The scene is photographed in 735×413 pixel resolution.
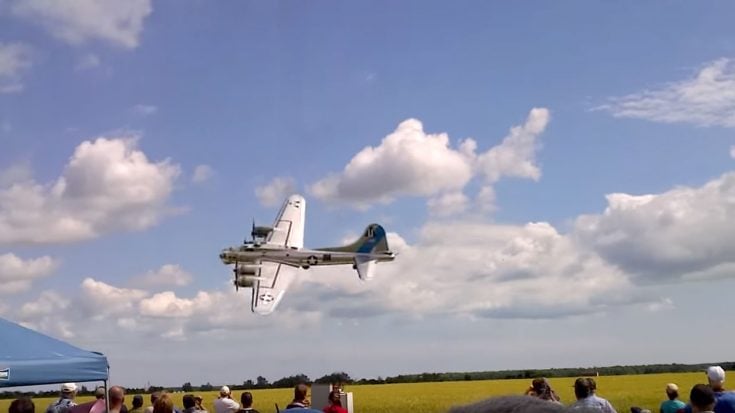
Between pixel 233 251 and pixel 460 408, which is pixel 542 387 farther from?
pixel 233 251

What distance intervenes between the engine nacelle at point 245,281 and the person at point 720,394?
32134 millimetres

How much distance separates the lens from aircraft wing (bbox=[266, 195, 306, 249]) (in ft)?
164

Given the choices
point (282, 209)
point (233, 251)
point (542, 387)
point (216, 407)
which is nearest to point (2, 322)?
point (216, 407)

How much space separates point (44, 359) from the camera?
10117 mm

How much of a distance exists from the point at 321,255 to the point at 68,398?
3128 centimetres

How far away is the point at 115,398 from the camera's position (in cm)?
936

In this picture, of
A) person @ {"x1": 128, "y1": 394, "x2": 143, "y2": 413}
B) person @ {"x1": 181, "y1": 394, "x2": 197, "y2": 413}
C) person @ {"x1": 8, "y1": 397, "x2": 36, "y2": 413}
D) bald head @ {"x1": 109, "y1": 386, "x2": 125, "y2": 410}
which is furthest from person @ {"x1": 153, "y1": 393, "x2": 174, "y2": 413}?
person @ {"x1": 128, "y1": 394, "x2": 143, "y2": 413}

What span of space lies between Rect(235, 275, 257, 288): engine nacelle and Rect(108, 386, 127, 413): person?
98.8 ft

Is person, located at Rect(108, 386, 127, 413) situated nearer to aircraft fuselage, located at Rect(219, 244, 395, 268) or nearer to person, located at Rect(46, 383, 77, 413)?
person, located at Rect(46, 383, 77, 413)

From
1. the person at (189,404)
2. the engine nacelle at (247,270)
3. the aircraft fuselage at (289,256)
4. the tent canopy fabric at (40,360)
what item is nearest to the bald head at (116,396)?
the tent canopy fabric at (40,360)

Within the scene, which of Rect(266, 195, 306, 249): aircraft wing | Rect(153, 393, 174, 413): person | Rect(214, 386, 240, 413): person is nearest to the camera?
Rect(153, 393, 174, 413): person

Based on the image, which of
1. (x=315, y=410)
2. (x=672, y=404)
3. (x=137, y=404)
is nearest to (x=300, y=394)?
(x=137, y=404)

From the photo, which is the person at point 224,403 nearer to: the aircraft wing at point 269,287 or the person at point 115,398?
the person at point 115,398

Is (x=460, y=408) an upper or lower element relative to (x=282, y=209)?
lower
